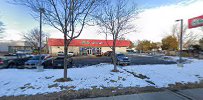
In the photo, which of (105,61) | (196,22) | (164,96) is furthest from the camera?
(105,61)

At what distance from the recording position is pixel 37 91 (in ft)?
22.5

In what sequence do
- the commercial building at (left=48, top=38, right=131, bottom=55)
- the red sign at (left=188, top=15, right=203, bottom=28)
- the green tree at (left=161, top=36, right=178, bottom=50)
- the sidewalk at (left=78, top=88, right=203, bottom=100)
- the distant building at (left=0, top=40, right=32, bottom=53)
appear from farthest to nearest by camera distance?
the distant building at (left=0, top=40, right=32, bottom=53), the green tree at (left=161, top=36, right=178, bottom=50), the commercial building at (left=48, top=38, right=131, bottom=55), the red sign at (left=188, top=15, right=203, bottom=28), the sidewalk at (left=78, top=88, right=203, bottom=100)

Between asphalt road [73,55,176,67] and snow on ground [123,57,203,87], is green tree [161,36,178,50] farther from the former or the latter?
snow on ground [123,57,203,87]

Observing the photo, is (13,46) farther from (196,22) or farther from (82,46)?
(196,22)

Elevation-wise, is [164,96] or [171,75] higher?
[171,75]

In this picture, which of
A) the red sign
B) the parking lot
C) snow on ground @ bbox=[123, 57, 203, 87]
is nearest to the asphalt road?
the parking lot

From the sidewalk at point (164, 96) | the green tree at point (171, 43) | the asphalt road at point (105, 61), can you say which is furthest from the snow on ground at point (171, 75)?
the green tree at point (171, 43)

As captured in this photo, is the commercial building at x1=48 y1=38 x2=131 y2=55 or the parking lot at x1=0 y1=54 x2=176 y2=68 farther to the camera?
the commercial building at x1=48 y1=38 x2=131 y2=55

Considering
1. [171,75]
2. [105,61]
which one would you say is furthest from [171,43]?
[171,75]

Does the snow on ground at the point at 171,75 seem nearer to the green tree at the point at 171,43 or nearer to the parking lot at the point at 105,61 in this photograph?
the parking lot at the point at 105,61

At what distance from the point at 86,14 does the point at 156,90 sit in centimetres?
569

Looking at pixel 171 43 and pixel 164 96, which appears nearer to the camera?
pixel 164 96

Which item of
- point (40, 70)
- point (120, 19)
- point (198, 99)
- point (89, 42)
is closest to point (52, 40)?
point (89, 42)

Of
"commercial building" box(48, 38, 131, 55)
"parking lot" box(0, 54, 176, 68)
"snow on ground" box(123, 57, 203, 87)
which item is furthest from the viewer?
"commercial building" box(48, 38, 131, 55)
